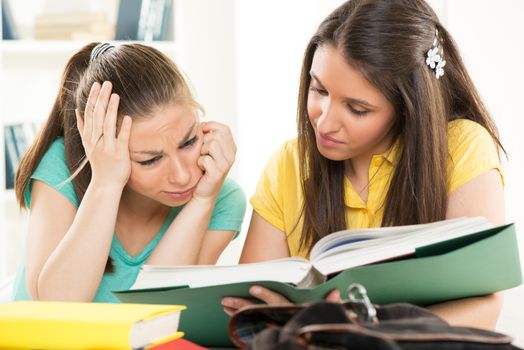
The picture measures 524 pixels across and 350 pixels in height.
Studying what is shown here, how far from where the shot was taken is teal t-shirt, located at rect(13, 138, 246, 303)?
1.60 m

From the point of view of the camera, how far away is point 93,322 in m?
0.77

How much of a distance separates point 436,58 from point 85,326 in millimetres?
913

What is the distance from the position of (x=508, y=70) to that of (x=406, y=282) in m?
2.43

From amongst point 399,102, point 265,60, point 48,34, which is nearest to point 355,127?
point 399,102

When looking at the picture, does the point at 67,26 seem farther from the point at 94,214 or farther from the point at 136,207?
the point at 94,214

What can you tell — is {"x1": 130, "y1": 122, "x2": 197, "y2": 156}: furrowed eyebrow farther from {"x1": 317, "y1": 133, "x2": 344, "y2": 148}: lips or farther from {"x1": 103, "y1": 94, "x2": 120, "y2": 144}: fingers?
{"x1": 317, "y1": 133, "x2": 344, "y2": 148}: lips

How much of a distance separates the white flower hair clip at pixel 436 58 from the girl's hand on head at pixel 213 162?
42 centimetres

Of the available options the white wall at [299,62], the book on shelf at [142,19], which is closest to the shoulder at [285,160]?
the white wall at [299,62]

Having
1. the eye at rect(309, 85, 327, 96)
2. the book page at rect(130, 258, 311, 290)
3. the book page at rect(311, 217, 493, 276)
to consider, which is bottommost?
the book page at rect(130, 258, 311, 290)

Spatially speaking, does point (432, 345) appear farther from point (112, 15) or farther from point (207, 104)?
point (112, 15)

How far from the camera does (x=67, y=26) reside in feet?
10.5

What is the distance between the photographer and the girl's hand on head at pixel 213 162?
1554mm

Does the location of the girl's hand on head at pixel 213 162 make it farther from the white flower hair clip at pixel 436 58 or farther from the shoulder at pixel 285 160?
the white flower hair clip at pixel 436 58

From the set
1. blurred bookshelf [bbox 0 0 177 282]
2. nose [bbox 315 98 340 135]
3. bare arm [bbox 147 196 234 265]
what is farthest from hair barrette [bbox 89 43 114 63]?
blurred bookshelf [bbox 0 0 177 282]
